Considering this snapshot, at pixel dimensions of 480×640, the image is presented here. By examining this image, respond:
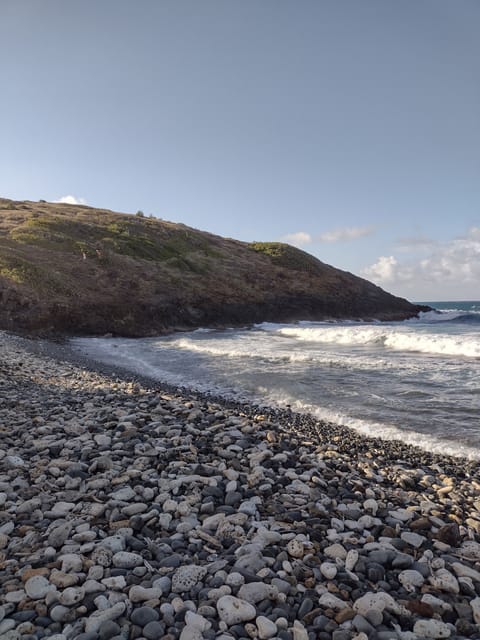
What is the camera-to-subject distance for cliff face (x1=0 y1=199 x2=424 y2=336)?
2962cm

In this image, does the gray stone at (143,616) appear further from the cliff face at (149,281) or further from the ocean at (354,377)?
the cliff face at (149,281)

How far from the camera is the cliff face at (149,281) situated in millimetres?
29625

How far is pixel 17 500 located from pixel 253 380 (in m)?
10.4

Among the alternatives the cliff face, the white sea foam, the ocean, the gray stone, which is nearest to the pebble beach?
the gray stone

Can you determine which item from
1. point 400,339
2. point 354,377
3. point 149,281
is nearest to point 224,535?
point 354,377

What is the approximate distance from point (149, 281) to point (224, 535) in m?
36.0

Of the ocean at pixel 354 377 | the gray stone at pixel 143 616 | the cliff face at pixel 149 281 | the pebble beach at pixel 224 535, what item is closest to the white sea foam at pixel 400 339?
the ocean at pixel 354 377

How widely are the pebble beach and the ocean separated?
227 centimetres

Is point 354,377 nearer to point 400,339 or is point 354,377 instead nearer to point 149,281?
point 400,339

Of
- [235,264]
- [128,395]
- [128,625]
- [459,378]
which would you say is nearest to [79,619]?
[128,625]

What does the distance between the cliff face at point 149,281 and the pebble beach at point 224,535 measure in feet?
74.4

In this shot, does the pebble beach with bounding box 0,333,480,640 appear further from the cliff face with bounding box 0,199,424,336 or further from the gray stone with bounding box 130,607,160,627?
the cliff face with bounding box 0,199,424,336

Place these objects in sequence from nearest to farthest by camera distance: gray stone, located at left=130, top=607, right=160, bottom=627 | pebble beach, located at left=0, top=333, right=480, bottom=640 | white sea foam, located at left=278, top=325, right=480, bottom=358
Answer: gray stone, located at left=130, top=607, right=160, bottom=627, pebble beach, located at left=0, top=333, right=480, bottom=640, white sea foam, located at left=278, top=325, right=480, bottom=358

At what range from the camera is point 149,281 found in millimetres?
38562
